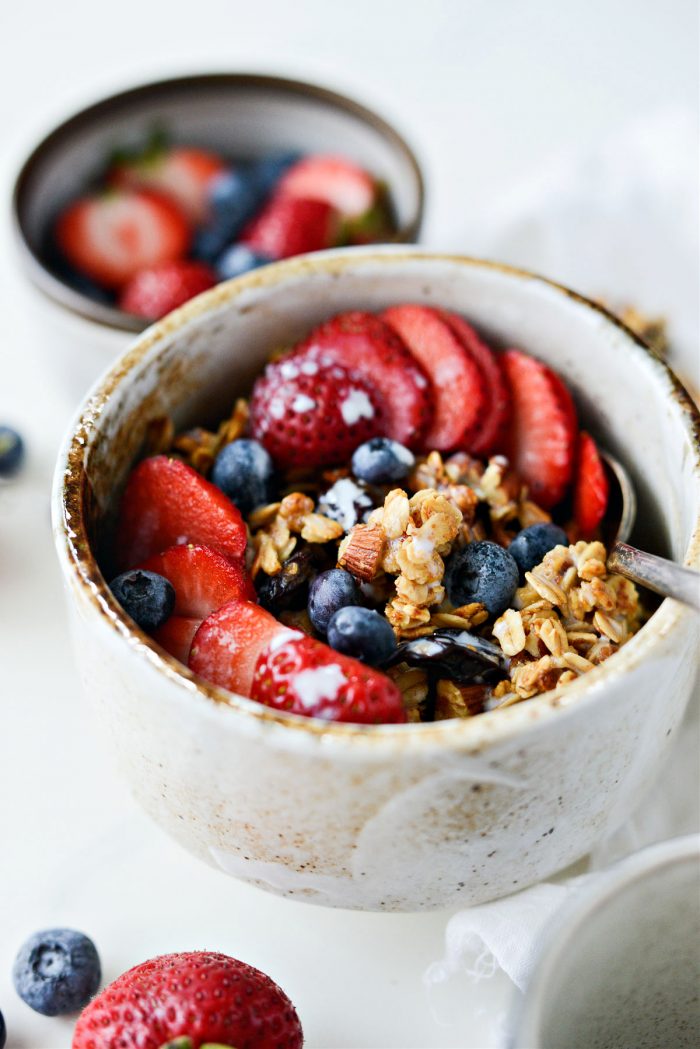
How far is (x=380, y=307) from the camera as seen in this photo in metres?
1.21

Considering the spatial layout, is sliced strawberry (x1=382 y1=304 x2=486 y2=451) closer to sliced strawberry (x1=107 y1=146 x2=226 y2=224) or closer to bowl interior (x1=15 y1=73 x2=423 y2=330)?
bowl interior (x1=15 y1=73 x2=423 y2=330)

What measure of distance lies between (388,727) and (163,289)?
944 mm

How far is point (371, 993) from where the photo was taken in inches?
39.8

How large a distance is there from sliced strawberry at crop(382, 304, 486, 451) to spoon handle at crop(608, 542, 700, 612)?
0.66 ft

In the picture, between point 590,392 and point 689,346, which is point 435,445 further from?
point 689,346

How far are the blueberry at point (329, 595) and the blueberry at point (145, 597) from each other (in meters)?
0.13

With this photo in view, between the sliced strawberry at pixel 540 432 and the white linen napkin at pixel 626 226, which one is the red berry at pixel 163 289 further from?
the sliced strawberry at pixel 540 432

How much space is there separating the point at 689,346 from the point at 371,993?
88 cm

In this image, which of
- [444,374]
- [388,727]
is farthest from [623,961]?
[444,374]

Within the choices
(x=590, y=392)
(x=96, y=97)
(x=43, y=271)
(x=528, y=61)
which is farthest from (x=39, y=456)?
(x=528, y=61)

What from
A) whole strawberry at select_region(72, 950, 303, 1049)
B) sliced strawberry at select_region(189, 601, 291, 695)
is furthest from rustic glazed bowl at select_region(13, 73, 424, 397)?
whole strawberry at select_region(72, 950, 303, 1049)

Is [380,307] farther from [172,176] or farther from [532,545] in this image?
[172,176]

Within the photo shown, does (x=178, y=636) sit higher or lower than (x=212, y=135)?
lower

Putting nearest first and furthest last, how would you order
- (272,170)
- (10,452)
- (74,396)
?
(10,452), (74,396), (272,170)
